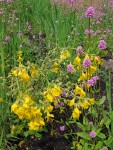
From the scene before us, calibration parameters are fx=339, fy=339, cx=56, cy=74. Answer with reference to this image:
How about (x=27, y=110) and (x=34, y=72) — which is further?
(x=34, y=72)

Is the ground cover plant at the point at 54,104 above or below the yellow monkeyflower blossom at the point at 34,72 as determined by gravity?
below

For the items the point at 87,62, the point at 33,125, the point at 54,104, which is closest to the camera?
the point at 87,62

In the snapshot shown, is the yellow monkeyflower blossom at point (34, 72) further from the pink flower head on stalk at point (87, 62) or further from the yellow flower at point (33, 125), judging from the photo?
the pink flower head on stalk at point (87, 62)

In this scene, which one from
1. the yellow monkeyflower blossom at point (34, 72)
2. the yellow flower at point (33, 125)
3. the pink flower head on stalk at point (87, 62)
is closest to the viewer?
the pink flower head on stalk at point (87, 62)

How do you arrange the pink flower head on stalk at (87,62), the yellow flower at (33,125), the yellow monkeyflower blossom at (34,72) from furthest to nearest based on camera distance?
the yellow monkeyflower blossom at (34,72) < the yellow flower at (33,125) < the pink flower head on stalk at (87,62)

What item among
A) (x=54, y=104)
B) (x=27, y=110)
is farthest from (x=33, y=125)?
(x=54, y=104)

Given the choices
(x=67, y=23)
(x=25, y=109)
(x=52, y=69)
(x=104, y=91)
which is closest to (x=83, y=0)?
(x=67, y=23)

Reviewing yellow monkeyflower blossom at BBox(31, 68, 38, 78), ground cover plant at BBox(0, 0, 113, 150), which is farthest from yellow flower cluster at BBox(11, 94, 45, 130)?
yellow monkeyflower blossom at BBox(31, 68, 38, 78)

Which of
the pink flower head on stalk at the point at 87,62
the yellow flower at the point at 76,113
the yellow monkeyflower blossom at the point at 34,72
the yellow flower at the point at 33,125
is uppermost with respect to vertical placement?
the pink flower head on stalk at the point at 87,62

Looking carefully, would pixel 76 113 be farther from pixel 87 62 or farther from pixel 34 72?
pixel 34 72

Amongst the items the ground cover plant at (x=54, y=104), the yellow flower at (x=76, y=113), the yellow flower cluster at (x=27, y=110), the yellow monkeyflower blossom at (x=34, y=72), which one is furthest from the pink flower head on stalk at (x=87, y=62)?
the yellow monkeyflower blossom at (x=34, y=72)

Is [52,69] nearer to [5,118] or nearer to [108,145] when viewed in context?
[5,118]

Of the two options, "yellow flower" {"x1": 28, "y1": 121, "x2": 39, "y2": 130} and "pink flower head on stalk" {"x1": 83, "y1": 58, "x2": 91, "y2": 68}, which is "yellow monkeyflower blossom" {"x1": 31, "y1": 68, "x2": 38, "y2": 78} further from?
"pink flower head on stalk" {"x1": 83, "y1": 58, "x2": 91, "y2": 68}

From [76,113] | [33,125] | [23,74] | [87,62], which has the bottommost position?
[33,125]
